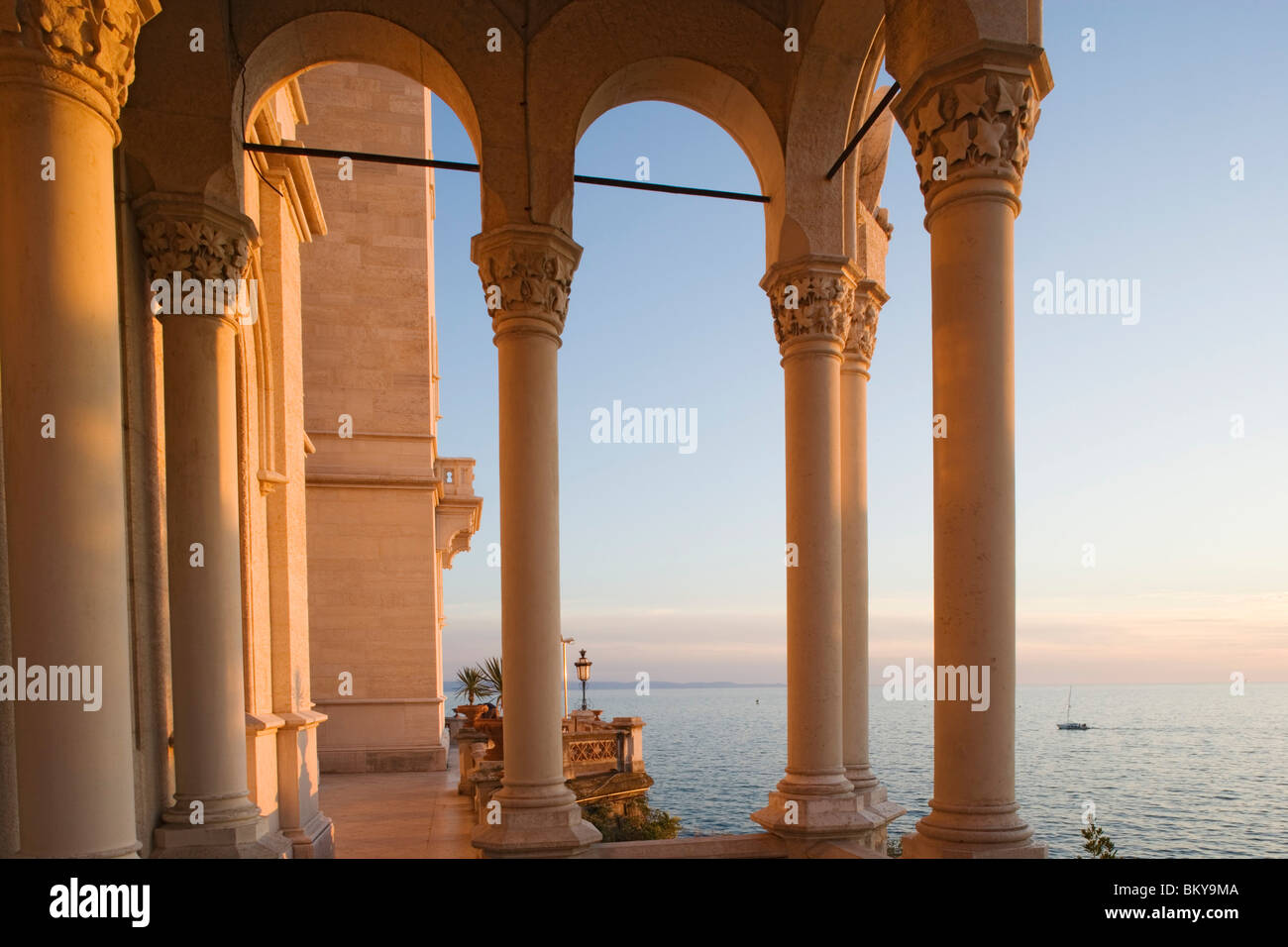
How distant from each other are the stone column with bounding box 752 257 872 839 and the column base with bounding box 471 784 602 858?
2.46 m

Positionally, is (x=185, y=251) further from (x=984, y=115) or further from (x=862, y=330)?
(x=862, y=330)

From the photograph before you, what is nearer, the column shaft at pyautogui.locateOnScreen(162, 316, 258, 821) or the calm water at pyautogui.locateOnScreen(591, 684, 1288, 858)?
the column shaft at pyautogui.locateOnScreen(162, 316, 258, 821)

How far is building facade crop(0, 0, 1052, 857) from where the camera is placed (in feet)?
20.0

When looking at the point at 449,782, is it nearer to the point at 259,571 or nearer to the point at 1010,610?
the point at 259,571

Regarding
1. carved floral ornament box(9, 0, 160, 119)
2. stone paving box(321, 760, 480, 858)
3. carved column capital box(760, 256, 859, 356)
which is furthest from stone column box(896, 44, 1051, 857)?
stone paving box(321, 760, 480, 858)

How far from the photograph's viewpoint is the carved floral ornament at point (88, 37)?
609cm

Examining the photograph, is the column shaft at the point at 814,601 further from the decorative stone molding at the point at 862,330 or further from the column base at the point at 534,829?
the column base at the point at 534,829

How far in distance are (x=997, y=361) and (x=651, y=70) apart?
7070 millimetres

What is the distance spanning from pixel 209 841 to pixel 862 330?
10526 millimetres

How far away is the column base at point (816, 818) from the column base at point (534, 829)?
91.2 inches

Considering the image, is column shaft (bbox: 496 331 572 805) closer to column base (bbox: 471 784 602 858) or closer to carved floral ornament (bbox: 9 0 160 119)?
column base (bbox: 471 784 602 858)

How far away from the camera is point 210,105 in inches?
402

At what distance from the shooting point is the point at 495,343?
1063 cm
